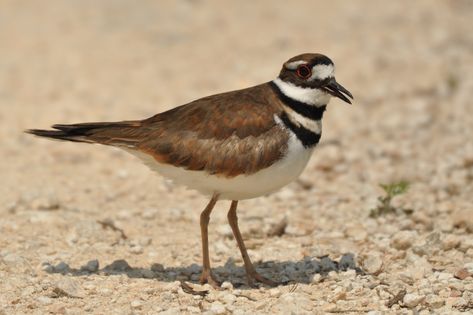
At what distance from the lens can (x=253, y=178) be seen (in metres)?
6.05

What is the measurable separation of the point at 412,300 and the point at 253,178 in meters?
1.42

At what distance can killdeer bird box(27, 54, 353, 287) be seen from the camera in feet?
19.9

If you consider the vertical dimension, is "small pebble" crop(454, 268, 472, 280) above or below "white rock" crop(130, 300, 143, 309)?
above

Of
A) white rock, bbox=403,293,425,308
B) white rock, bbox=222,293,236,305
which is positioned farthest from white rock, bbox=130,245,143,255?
white rock, bbox=403,293,425,308

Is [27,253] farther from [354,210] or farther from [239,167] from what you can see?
[354,210]

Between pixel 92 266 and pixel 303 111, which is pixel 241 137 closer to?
pixel 303 111

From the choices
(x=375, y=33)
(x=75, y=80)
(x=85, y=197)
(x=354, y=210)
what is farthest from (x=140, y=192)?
(x=375, y=33)

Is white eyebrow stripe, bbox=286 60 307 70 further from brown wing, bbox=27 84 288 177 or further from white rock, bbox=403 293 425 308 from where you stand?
white rock, bbox=403 293 425 308

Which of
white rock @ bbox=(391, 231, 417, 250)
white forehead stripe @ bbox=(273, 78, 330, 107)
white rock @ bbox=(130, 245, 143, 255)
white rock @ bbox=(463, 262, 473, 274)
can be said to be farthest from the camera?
white rock @ bbox=(130, 245, 143, 255)

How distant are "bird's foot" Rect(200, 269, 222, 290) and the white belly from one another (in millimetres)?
587

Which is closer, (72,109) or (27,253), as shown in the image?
(27,253)

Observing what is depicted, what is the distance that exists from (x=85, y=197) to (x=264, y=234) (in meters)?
2.09

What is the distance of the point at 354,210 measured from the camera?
26.5ft

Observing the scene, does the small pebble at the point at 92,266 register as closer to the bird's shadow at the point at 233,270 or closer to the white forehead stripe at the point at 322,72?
the bird's shadow at the point at 233,270
